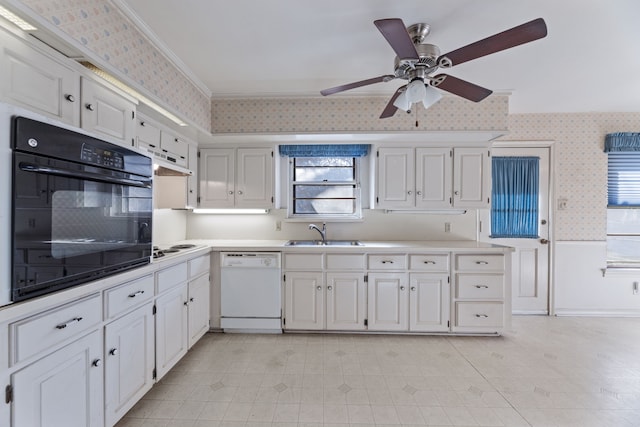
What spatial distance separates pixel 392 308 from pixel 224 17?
2.83m

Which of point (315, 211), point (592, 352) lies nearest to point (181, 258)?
point (315, 211)

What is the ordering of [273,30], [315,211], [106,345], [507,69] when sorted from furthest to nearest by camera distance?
[315,211] < [507,69] < [273,30] < [106,345]

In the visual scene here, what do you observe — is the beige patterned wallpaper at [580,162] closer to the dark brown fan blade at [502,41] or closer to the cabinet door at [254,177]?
the dark brown fan blade at [502,41]

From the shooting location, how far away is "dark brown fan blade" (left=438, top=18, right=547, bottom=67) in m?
1.25

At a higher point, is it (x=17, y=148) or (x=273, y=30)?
(x=273, y=30)

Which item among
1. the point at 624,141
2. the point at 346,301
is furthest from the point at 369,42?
the point at 624,141

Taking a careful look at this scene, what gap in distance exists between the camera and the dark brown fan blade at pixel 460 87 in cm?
180

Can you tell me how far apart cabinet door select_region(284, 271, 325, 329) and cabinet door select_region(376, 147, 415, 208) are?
1.14m

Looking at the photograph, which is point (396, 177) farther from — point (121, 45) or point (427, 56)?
point (121, 45)

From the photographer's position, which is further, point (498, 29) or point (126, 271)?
point (498, 29)

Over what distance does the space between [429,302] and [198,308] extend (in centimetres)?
225

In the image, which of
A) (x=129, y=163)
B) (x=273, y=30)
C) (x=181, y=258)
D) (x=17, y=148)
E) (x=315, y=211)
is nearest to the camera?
(x=17, y=148)

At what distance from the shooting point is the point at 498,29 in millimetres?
1912

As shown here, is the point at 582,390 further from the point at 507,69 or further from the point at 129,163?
the point at 129,163
